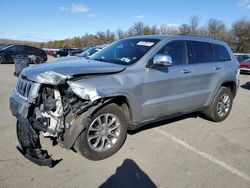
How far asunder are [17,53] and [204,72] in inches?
862

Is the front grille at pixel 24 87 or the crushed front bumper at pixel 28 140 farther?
the front grille at pixel 24 87

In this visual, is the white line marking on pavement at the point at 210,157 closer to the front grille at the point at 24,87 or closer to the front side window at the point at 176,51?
the front side window at the point at 176,51

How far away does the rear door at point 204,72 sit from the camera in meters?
5.61

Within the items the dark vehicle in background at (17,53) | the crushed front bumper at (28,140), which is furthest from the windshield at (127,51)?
the dark vehicle in background at (17,53)

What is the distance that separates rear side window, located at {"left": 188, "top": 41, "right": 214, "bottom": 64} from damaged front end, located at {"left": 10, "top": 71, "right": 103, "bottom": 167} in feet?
7.97

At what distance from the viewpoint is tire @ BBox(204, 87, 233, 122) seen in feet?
20.6

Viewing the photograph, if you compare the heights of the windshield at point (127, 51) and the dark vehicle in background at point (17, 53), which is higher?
the windshield at point (127, 51)

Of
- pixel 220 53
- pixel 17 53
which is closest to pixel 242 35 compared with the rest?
pixel 17 53

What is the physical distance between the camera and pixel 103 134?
431 cm

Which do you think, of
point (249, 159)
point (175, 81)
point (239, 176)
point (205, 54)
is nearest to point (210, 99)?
point (205, 54)

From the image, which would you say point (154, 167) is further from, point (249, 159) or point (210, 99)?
point (210, 99)

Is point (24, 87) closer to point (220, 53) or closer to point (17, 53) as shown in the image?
point (220, 53)

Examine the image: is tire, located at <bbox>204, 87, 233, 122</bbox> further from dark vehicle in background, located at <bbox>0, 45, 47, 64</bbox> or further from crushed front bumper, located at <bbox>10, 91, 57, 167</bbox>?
dark vehicle in background, located at <bbox>0, 45, 47, 64</bbox>

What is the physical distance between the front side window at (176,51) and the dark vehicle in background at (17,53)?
2147 cm
